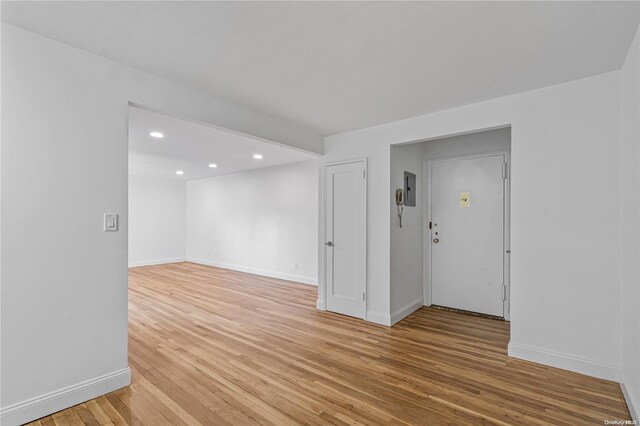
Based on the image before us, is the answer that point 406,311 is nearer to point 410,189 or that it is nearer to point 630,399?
point 410,189

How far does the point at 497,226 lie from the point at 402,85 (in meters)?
2.51

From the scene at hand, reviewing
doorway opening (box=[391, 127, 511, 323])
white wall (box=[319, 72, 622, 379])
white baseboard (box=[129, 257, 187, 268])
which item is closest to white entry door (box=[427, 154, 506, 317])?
doorway opening (box=[391, 127, 511, 323])

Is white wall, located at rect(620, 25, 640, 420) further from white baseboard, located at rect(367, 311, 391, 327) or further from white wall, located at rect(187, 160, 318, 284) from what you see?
white wall, located at rect(187, 160, 318, 284)

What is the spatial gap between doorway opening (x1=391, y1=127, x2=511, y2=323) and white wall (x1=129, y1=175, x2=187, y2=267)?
7.63 meters

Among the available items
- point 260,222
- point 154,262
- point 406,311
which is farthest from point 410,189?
point 154,262

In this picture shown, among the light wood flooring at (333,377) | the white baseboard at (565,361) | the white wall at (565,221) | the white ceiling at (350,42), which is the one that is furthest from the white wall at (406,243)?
the white baseboard at (565,361)

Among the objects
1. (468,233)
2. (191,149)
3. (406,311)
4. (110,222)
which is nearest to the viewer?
(110,222)

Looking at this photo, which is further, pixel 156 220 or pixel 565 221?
pixel 156 220

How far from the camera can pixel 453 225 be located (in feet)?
14.6

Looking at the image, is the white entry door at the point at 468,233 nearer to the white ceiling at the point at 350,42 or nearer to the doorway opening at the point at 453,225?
the doorway opening at the point at 453,225

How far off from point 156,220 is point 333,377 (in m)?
8.16

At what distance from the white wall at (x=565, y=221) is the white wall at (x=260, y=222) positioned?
3833 mm

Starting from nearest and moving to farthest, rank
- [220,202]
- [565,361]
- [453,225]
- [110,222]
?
1. [110,222]
2. [565,361]
3. [453,225]
4. [220,202]

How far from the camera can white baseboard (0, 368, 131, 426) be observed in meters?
1.93
